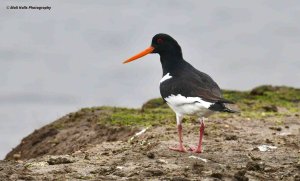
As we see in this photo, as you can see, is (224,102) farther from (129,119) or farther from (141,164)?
(129,119)

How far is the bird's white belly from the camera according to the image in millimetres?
10391

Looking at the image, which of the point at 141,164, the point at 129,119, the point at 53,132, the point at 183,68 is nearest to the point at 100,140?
the point at 129,119

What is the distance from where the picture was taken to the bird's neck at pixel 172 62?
11.8 m

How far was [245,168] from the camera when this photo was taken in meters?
9.92

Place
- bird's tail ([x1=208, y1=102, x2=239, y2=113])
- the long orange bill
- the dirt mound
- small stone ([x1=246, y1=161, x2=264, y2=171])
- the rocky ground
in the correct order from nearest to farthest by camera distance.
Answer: the rocky ground, small stone ([x1=246, y1=161, x2=264, y2=171]), bird's tail ([x1=208, y1=102, x2=239, y2=113]), the long orange bill, the dirt mound

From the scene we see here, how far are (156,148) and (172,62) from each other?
1.50 metres

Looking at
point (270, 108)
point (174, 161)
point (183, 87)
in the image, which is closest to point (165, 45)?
point (183, 87)

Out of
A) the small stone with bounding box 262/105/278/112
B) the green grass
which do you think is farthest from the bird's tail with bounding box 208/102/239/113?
the small stone with bounding box 262/105/278/112

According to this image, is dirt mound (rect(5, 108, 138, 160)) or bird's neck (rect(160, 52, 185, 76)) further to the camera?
dirt mound (rect(5, 108, 138, 160))

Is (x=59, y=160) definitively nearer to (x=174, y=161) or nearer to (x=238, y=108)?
(x=174, y=161)

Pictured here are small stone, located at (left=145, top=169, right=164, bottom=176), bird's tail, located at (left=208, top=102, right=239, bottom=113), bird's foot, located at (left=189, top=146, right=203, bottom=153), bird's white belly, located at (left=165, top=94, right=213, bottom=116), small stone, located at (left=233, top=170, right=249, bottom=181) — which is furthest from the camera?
bird's foot, located at (left=189, top=146, right=203, bottom=153)

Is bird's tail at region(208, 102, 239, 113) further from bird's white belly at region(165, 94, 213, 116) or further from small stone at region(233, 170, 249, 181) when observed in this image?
small stone at region(233, 170, 249, 181)

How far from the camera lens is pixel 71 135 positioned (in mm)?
16391

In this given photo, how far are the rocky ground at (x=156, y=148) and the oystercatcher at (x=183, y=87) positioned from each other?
0.68m
